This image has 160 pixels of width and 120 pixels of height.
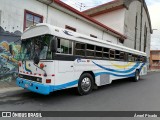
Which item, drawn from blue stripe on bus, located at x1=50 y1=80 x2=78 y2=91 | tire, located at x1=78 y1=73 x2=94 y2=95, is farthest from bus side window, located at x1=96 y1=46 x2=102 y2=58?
blue stripe on bus, located at x1=50 y1=80 x2=78 y2=91

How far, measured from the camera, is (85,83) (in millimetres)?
7047

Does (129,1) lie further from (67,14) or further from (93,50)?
(93,50)

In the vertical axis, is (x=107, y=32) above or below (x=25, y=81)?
above

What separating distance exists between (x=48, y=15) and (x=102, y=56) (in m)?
5.23

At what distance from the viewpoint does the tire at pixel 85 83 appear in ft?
22.4

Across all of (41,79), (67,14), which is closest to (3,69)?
(41,79)

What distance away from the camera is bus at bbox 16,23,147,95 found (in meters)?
5.52

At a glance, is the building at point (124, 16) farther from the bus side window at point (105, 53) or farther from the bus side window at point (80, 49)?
the bus side window at point (80, 49)

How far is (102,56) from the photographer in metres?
8.29

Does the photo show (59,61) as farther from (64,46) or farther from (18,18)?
(18,18)

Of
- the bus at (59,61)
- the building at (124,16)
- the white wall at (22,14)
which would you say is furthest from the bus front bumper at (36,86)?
the building at (124,16)

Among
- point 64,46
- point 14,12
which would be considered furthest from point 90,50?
point 14,12

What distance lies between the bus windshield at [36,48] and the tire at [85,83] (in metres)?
2.06

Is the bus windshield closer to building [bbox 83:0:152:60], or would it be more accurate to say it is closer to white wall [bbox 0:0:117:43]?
white wall [bbox 0:0:117:43]
